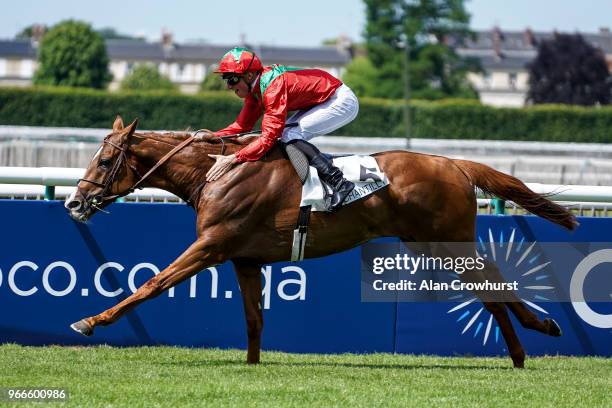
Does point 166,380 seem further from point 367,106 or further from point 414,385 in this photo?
point 367,106

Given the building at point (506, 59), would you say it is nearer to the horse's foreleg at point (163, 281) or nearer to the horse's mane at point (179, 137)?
the horse's mane at point (179, 137)

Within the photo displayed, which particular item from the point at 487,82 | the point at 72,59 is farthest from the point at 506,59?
the point at 72,59

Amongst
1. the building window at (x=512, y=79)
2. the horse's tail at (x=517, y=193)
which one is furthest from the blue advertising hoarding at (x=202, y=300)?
the building window at (x=512, y=79)

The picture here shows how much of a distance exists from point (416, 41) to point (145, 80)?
79.2 feet

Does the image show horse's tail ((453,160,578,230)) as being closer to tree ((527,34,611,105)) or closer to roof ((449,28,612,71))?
tree ((527,34,611,105))

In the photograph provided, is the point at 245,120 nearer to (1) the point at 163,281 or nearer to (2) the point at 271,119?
(2) the point at 271,119

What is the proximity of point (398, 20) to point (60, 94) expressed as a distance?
3044 centimetres

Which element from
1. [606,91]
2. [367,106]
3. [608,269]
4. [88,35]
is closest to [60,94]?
[367,106]

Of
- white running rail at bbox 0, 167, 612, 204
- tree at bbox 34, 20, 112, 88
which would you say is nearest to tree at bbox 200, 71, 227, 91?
tree at bbox 34, 20, 112, 88

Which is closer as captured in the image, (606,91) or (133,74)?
(606,91)

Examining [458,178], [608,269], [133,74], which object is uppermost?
[458,178]

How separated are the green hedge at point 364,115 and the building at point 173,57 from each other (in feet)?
172

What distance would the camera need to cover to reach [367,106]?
5156cm

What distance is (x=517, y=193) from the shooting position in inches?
324
